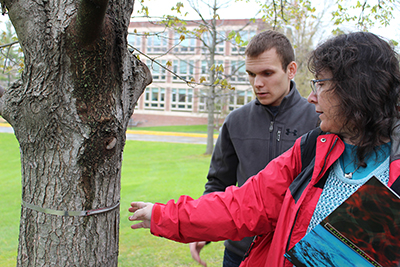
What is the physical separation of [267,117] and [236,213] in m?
0.87

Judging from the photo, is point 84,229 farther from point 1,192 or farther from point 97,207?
point 1,192

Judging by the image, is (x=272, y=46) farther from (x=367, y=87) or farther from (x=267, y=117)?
(x=367, y=87)

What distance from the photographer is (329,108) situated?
1.39m

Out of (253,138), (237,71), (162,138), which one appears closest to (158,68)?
(162,138)

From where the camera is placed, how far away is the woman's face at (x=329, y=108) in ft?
4.52

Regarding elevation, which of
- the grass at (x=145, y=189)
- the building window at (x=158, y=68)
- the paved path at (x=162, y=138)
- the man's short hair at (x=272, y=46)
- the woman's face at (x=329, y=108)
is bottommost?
the paved path at (x=162, y=138)

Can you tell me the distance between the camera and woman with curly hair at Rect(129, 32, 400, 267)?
131 centimetres

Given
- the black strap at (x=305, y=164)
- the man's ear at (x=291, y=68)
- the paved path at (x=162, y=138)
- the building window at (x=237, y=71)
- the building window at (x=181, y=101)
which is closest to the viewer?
the black strap at (x=305, y=164)

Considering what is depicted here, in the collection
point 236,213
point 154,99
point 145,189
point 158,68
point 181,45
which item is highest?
point 181,45

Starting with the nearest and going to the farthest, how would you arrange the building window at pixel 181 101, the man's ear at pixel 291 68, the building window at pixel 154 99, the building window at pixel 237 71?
the man's ear at pixel 291 68, the building window at pixel 237 71, the building window at pixel 181 101, the building window at pixel 154 99

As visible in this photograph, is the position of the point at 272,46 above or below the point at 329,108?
above

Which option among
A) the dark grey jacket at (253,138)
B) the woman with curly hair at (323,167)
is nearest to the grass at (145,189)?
the dark grey jacket at (253,138)

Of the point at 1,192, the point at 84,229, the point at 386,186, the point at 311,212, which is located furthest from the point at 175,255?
the point at 1,192

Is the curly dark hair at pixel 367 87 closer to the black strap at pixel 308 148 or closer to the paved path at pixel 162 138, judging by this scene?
the black strap at pixel 308 148
